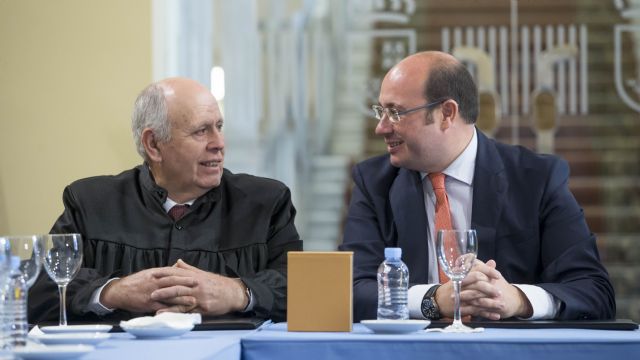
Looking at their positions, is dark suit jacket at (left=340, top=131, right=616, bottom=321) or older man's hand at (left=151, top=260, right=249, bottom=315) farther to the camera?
dark suit jacket at (left=340, top=131, right=616, bottom=321)

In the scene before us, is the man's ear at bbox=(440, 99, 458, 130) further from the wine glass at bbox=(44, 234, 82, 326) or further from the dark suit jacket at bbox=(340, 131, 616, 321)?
the wine glass at bbox=(44, 234, 82, 326)

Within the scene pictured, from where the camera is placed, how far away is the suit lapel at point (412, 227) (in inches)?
118

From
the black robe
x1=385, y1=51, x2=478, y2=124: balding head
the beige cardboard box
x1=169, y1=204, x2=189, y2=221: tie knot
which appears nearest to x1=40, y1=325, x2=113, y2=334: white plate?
the beige cardboard box

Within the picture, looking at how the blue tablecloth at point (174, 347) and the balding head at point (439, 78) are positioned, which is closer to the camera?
the blue tablecloth at point (174, 347)

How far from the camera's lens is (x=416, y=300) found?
8.79 ft

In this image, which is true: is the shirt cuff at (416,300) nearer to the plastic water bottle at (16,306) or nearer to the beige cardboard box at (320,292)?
Result: the beige cardboard box at (320,292)

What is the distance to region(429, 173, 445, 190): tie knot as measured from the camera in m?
3.06

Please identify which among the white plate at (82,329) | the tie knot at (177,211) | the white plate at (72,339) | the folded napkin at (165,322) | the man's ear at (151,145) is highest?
the man's ear at (151,145)

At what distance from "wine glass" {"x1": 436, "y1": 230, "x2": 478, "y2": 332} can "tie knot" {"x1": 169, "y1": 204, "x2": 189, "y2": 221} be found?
1.03 meters

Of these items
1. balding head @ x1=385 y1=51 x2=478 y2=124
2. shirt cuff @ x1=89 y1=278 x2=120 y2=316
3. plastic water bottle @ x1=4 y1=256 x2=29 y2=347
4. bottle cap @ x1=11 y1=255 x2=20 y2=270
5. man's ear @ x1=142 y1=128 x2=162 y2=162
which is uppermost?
balding head @ x1=385 y1=51 x2=478 y2=124

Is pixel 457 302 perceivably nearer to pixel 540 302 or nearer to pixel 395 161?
pixel 540 302

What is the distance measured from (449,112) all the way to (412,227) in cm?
38

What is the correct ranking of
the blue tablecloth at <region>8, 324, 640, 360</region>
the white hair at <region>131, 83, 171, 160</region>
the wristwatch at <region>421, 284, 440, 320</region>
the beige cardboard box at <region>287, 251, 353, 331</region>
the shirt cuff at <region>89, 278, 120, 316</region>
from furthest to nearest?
Result: the white hair at <region>131, 83, 171, 160</region>
the shirt cuff at <region>89, 278, 120, 316</region>
the wristwatch at <region>421, 284, 440, 320</region>
the beige cardboard box at <region>287, 251, 353, 331</region>
the blue tablecloth at <region>8, 324, 640, 360</region>

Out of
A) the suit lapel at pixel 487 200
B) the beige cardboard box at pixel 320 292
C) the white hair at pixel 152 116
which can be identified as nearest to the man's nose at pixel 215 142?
the white hair at pixel 152 116
